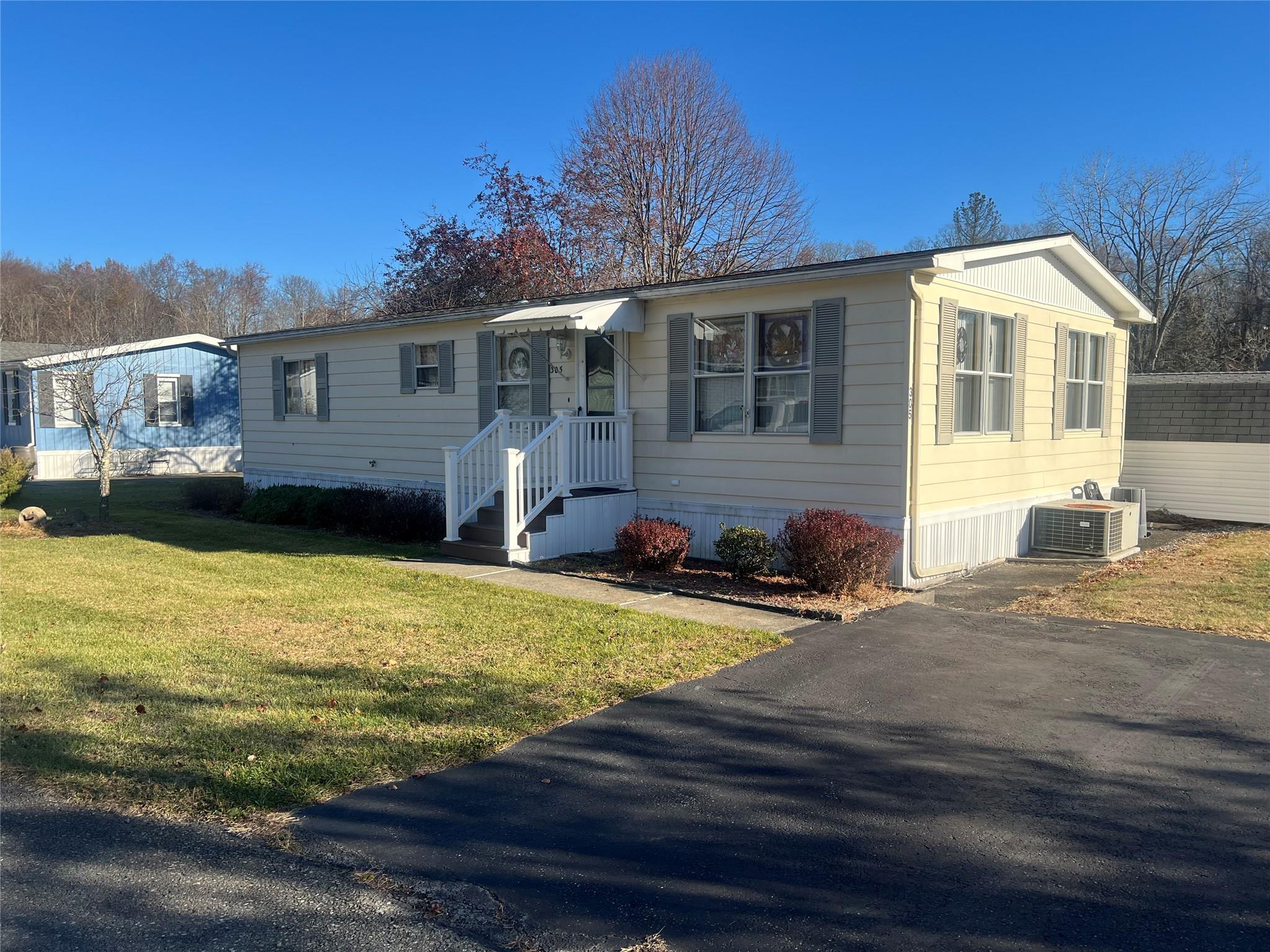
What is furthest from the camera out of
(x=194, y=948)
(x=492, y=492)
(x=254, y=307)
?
(x=254, y=307)

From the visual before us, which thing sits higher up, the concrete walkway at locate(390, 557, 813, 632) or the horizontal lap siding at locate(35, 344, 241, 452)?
the horizontal lap siding at locate(35, 344, 241, 452)

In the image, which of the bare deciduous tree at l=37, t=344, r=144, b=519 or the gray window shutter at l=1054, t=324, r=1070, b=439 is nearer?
the gray window shutter at l=1054, t=324, r=1070, b=439

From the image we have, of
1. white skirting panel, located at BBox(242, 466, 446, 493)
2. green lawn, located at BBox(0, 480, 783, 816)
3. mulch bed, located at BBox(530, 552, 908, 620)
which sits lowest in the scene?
green lawn, located at BBox(0, 480, 783, 816)

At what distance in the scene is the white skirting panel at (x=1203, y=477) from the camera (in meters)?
14.3

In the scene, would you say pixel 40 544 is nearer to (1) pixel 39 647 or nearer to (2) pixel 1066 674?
(1) pixel 39 647

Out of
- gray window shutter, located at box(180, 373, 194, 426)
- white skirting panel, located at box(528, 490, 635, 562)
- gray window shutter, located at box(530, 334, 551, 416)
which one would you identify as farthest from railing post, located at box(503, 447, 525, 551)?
gray window shutter, located at box(180, 373, 194, 426)

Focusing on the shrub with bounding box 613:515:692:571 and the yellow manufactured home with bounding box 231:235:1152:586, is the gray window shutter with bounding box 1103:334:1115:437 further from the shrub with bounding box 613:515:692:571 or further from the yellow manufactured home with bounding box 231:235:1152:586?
the shrub with bounding box 613:515:692:571

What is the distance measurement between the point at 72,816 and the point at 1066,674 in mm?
5856

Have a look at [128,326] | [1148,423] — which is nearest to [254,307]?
[128,326]

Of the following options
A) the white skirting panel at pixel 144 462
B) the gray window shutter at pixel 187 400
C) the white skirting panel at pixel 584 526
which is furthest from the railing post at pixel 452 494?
the gray window shutter at pixel 187 400

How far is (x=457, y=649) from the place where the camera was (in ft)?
21.5

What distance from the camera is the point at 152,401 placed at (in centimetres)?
2498

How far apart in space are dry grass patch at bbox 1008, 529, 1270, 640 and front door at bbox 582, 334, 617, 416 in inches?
217

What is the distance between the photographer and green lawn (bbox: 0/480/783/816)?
447 centimetres
